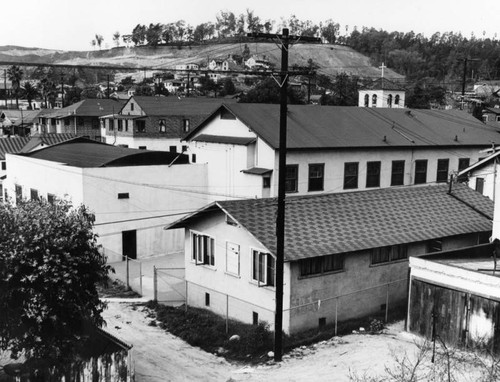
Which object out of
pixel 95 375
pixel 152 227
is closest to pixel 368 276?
pixel 95 375

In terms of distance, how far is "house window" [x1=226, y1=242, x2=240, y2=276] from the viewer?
24984mm

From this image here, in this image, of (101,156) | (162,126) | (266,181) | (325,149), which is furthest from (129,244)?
(162,126)

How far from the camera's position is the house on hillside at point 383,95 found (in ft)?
185

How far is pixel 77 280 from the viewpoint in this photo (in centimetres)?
1680

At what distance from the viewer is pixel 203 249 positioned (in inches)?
1059

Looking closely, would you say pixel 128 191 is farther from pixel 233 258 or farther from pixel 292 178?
pixel 233 258

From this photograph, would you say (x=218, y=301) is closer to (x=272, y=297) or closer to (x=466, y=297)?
(x=272, y=297)

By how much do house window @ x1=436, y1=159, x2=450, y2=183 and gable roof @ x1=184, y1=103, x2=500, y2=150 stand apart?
139 cm

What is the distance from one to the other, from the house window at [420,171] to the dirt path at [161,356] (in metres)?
25.7

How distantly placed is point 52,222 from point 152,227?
2102 cm

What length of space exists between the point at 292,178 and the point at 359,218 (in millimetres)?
11725

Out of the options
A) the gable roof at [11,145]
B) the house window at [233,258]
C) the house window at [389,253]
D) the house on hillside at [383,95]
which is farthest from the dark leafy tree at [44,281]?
the gable roof at [11,145]

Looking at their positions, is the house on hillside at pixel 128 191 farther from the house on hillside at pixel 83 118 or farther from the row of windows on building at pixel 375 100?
the house on hillside at pixel 83 118

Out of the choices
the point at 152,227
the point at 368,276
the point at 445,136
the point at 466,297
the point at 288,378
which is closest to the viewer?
the point at 288,378
